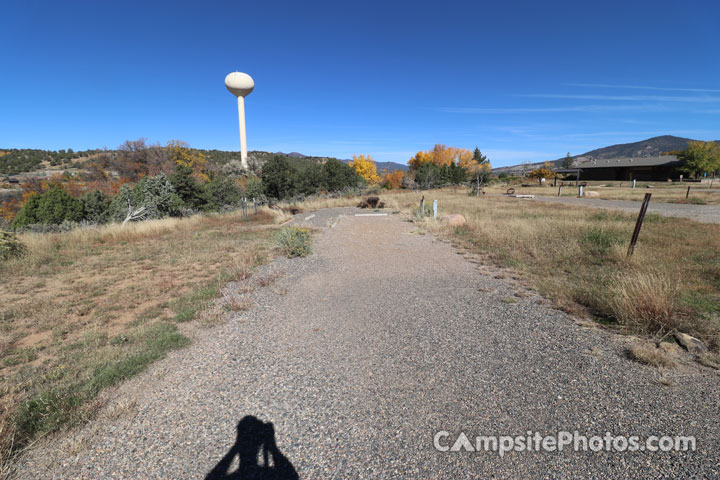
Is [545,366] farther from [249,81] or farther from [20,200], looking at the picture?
[249,81]

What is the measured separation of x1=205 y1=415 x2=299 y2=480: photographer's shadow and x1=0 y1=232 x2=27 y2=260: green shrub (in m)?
10.7

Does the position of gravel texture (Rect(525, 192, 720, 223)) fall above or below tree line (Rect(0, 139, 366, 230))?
below

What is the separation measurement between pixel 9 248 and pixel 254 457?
36.6ft

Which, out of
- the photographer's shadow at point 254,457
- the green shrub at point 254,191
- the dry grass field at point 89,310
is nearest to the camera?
the photographer's shadow at point 254,457

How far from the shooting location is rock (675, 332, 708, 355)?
329 centimetres

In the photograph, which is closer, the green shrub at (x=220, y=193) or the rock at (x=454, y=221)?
the rock at (x=454, y=221)

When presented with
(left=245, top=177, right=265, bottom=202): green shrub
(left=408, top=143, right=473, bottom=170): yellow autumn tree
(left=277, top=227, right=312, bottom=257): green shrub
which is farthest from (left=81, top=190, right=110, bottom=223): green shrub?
(left=408, top=143, right=473, bottom=170): yellow autumn tree

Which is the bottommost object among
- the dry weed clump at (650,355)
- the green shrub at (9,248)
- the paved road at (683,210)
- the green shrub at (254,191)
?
the dry weed clump at (650,355)

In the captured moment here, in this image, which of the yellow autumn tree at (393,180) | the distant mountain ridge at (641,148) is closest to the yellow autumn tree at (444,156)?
the yellow autumn tree at (393,180)

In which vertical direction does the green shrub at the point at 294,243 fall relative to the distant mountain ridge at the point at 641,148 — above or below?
below

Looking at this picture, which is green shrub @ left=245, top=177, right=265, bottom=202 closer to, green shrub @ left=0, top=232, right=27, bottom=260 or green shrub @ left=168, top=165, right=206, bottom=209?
green shrub @ left=168, top=165, right=206, bottom=209

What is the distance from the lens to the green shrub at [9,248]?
26.8 ft

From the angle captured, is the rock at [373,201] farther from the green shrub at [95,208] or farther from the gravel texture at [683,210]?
the green shrub at [95,208]

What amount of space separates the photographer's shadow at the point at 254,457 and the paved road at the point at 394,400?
12 mm
